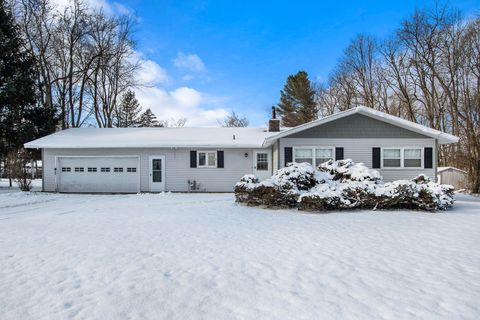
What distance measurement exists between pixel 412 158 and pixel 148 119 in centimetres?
3634

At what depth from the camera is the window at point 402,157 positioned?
12844 millimetres

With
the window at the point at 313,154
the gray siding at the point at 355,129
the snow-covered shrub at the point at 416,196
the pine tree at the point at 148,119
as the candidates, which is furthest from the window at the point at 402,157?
the pine tree at the point at 148,119

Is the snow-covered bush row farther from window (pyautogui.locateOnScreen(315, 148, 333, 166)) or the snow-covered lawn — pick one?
window (pyautogui.locateOnScreen(315, 148, 333, 166))

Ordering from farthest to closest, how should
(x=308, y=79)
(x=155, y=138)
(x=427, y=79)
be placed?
(x=308, y=79), (x=427, y=79), (x=155, y=138)

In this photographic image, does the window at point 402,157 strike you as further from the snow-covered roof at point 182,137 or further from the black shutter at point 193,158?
the black shutter at point 193,158

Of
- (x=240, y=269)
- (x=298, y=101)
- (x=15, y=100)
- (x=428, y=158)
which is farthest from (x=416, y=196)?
(x=298, y=101)

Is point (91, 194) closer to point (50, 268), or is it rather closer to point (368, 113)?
point (50, 268)

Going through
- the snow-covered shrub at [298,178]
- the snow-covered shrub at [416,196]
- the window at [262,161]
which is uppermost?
the window at [262,161]

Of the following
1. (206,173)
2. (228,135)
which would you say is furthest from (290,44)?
(206,173)

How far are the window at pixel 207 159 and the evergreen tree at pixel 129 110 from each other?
70.2ft

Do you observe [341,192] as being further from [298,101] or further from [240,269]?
[298,101]

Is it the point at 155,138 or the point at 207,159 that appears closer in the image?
the point at 207,159

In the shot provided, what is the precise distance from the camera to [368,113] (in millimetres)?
12711

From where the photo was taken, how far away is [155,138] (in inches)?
616
